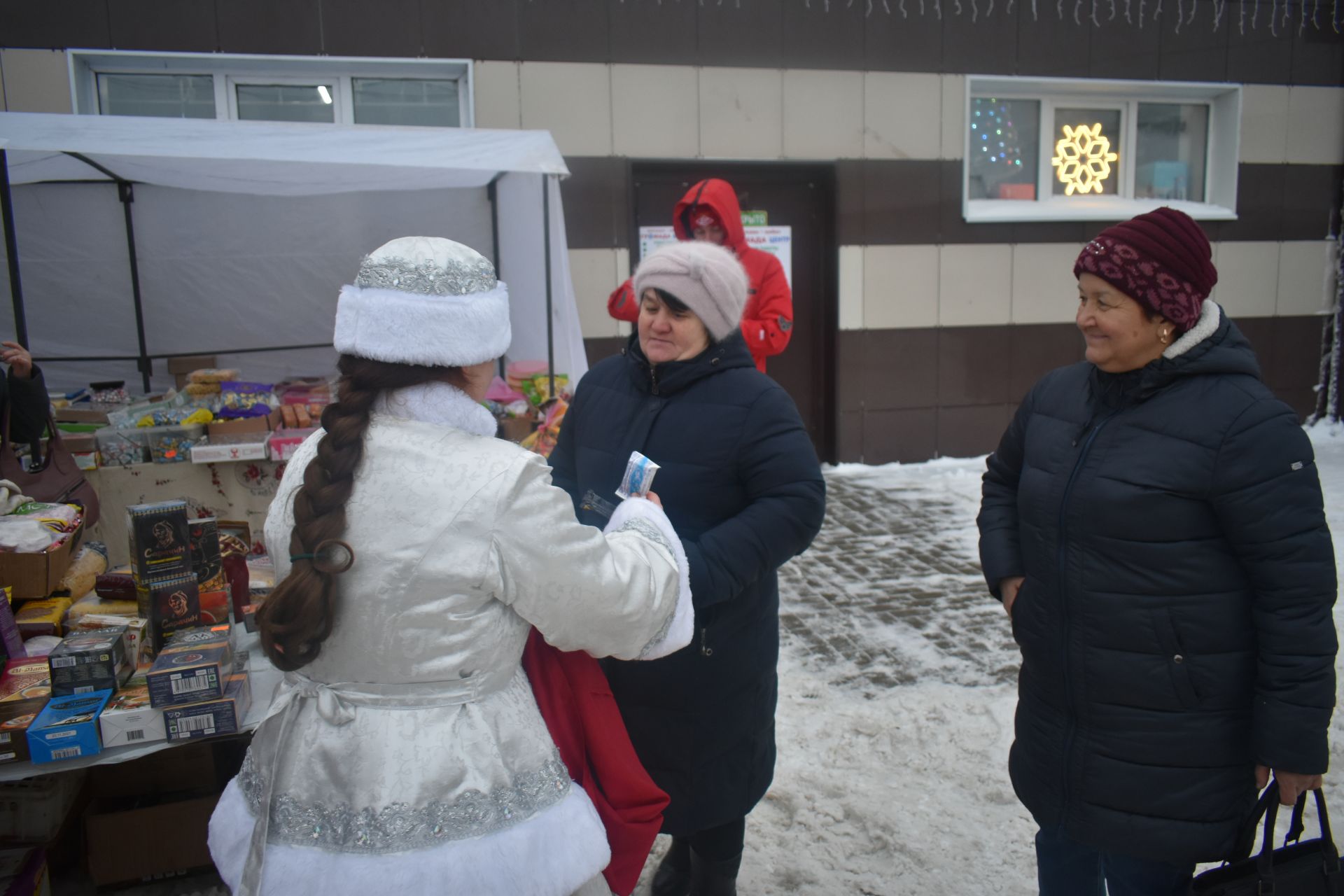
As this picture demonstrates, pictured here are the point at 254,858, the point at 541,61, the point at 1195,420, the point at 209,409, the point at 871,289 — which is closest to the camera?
the point at 254,858

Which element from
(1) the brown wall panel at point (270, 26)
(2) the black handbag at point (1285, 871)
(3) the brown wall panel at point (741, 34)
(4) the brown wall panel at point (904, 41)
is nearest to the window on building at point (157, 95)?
(1) the brown wall panel at point (270, 26)

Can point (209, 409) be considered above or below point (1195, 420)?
A: below

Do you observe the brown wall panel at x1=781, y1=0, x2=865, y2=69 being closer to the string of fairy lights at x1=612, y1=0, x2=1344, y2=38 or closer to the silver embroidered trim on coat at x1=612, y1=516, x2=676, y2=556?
the string of fairy lights at x1=612, y1=0, x2=1344, y2=38

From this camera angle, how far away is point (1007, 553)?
7.25ft

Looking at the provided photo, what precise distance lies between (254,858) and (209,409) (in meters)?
4.30

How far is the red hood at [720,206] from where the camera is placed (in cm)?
434

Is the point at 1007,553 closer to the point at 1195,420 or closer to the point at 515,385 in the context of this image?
the point at 1195,420

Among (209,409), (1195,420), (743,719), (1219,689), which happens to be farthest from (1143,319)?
(209,409)

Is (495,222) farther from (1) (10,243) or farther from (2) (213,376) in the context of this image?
(1) (10,243)

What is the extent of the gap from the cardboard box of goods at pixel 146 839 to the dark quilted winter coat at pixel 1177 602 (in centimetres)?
225

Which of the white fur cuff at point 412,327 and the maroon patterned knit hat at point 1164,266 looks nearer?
the white fur cuff at point 412,327

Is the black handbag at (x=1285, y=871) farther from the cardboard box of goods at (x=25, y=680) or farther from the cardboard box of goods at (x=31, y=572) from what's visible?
the cardboard box of goods at (x=31, y=572)

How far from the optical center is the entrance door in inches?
272

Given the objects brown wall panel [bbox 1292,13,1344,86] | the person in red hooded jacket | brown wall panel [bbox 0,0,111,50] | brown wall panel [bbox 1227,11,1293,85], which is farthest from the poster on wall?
brown wall panel [bbox 1292,13,1344,86]
